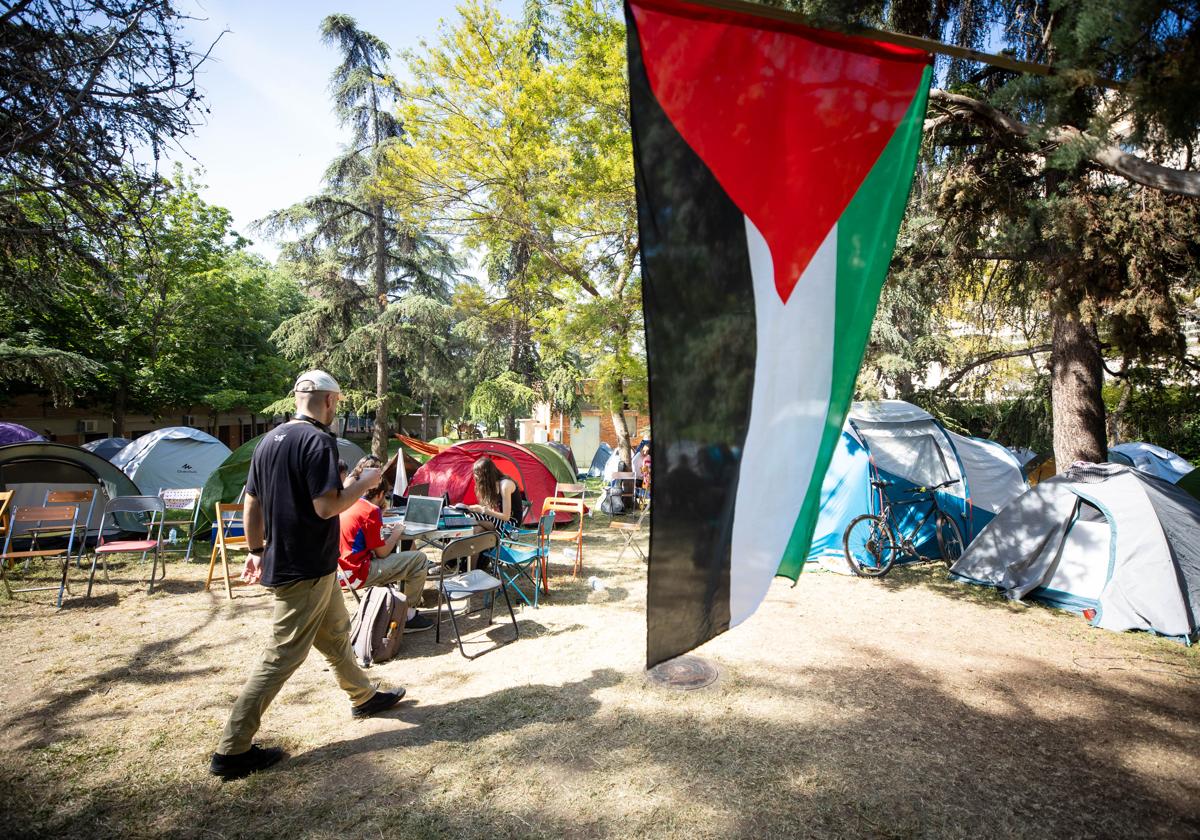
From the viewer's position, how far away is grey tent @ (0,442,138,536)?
25.8 feet

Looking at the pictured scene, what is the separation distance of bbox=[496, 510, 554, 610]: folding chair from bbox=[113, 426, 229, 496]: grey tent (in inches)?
321

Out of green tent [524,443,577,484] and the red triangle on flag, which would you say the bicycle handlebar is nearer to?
green tent [524,443,577,484]


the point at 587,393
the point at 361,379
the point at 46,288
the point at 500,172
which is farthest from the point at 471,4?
the point at 361,379

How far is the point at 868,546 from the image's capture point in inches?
296

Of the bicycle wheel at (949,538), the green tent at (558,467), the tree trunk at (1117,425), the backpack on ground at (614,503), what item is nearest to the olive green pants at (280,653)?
the bicycle wheel at (949,538)

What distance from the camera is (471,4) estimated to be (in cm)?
1098

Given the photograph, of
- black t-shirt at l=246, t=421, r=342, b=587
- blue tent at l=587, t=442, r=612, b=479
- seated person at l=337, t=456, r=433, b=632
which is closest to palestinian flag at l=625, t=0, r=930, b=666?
black t-shirt at l=246, t=421, r=342, b=587

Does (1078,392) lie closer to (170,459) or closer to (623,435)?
(623,435)

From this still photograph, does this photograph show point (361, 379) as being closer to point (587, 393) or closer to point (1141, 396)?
point (587, 393)


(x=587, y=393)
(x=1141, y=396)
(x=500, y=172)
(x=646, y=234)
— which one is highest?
(x=500, y=172)

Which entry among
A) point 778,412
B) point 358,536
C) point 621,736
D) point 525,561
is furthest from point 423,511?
point 778,412

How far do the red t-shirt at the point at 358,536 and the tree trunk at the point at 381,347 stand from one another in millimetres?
13248

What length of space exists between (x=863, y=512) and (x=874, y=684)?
4.07 meters

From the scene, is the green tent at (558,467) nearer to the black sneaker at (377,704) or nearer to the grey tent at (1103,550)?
the grey tent at (1103,550)
